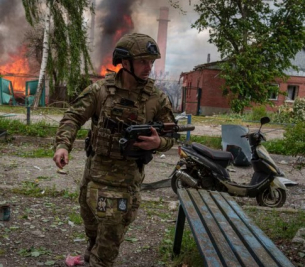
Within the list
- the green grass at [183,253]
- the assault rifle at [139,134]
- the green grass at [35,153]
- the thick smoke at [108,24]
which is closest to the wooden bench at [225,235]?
the green grass at [183,253]

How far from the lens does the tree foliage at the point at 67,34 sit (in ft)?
49.2

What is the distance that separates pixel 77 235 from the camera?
3623mm

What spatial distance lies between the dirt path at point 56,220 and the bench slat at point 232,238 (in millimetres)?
801

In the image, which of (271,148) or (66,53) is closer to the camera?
(271,148)

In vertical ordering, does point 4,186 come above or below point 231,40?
below

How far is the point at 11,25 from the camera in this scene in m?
26.4

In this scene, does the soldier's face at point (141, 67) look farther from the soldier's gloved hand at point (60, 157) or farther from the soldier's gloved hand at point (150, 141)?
the soldier's gloved hand at point (60, 157)

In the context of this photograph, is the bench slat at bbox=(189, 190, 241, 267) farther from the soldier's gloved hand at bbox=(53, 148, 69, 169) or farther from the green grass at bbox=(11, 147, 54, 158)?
the green grass at bbox=(11, 147, 54, 158)

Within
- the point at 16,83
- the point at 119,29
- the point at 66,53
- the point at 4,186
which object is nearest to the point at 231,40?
the point at 119,29

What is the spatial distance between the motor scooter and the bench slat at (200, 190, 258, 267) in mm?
2034

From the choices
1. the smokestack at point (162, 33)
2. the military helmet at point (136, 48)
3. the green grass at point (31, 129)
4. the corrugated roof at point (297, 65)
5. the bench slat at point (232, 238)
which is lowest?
the green grass at point (31, 129)

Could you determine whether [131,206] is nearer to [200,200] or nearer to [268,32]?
[200,200]

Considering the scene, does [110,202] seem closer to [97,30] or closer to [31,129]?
[31,129]

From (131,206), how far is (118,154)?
0.39m
